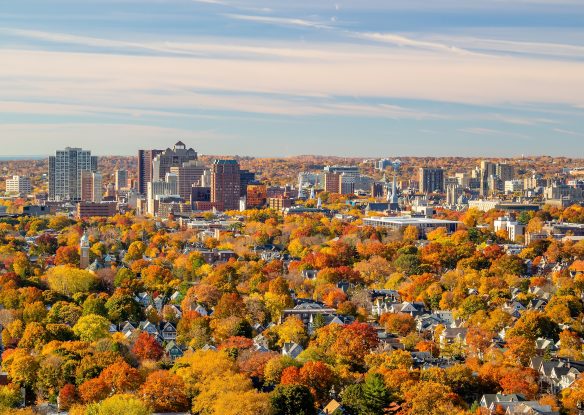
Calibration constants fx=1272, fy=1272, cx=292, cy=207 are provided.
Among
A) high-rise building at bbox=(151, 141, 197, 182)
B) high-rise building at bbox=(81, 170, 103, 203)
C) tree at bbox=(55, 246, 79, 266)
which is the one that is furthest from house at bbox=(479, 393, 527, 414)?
high-rise building at bbox=(151, 141, 197, 182)

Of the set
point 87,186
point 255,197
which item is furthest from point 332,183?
point 87,186

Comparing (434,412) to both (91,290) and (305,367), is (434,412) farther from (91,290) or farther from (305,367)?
(91,290)

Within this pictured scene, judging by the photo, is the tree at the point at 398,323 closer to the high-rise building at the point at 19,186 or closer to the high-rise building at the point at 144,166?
the high-rise building at the point at 144,166

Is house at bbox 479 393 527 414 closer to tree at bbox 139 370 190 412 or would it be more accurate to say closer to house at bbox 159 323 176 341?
tree at bbox 139 370 190 412

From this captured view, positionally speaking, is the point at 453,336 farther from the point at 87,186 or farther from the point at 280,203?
the point at 87,186

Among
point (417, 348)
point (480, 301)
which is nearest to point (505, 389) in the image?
point (417, 348)

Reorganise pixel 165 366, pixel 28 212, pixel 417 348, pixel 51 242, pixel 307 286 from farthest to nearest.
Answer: pixel 28 212 < pixel 51 242 < pixel 307 286 < pixel 417 348 < pixel 165 366
